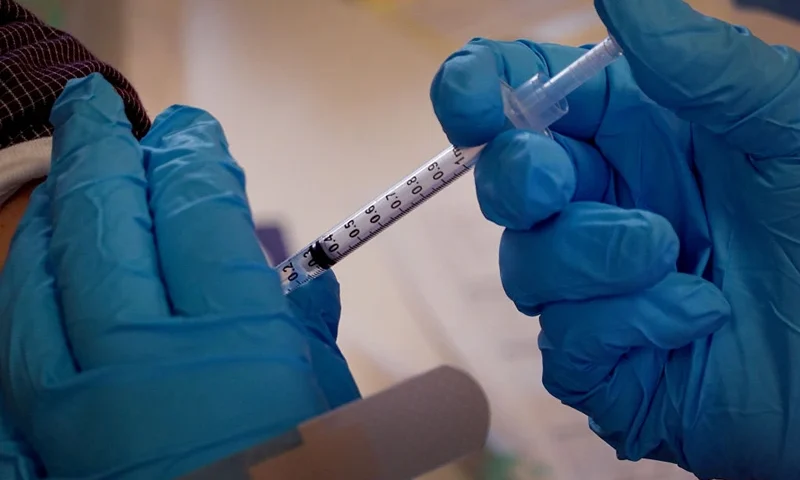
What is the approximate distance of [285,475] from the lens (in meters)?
0.34

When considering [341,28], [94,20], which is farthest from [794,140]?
[94,20]

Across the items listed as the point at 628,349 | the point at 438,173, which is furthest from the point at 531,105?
the point at 628,349

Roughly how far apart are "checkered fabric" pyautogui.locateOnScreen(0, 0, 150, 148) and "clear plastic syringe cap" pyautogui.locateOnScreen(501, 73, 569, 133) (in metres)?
0.40

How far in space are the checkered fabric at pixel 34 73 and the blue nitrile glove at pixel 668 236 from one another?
1.24 ft

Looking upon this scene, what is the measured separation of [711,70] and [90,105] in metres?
0.50

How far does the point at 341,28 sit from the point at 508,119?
0.61 metres

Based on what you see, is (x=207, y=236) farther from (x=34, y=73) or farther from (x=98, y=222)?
(x=34, y=73)

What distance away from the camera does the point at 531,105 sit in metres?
0.59

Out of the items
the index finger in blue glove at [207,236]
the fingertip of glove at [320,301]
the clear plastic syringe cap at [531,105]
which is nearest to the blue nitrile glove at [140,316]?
the index finger in blue glove at [207,236]

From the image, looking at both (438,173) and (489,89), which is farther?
(438,173)

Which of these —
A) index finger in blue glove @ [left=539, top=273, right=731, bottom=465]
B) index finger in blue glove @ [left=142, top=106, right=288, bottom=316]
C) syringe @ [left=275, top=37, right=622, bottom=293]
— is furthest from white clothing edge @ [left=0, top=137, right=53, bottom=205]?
index finger in blue glove @ [left=539, top=273, right=731, bottom=465]

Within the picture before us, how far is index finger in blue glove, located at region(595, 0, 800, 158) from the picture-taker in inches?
20.7

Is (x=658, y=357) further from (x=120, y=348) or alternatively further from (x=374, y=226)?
(x=120, y=348)

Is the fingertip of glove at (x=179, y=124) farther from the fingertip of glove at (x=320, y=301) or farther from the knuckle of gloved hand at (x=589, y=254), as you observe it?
the knuckle of gloved hand at (x=589, y=254)
